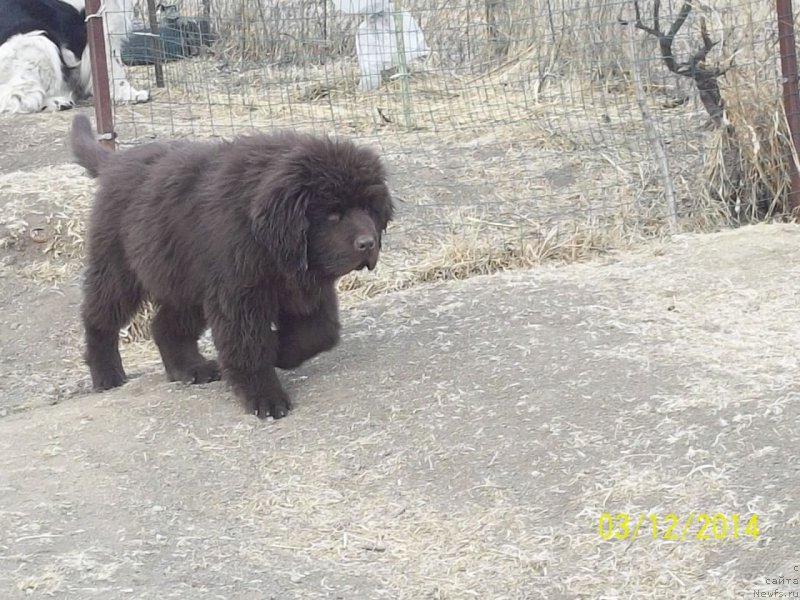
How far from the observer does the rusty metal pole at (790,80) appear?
291 inches

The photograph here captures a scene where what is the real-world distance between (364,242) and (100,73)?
3751mm

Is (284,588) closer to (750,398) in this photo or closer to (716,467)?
(716,467)

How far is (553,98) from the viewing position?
33.9ft

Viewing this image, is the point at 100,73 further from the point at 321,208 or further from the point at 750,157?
the point at 750,157

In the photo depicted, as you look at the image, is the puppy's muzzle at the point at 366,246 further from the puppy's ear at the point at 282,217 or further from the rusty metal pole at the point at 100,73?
the rusty metal pole at the point at 100,73

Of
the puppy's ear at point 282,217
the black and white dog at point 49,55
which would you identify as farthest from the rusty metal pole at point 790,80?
the black and white dog at point 49,55

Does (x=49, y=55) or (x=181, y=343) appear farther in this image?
(x=49, y=55)

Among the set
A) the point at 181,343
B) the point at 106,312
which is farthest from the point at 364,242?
the point at 106,312

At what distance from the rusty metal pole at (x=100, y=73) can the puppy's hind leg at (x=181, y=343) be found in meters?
2.34

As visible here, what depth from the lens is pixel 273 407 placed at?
4988 mm
